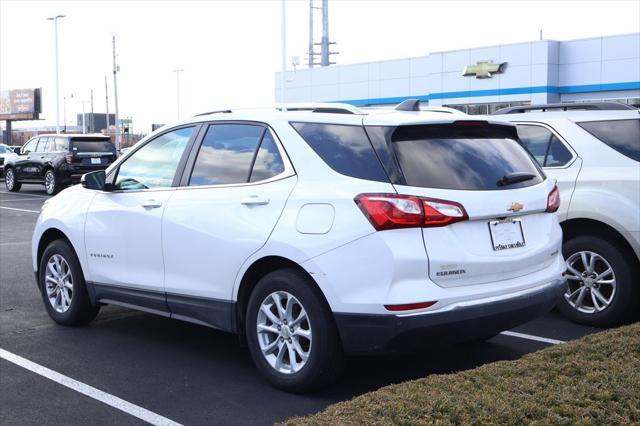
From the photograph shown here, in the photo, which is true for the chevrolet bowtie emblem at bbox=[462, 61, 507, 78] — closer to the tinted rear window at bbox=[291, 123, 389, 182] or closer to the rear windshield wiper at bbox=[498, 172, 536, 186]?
the rear windshield wiper at bbox=[498, 172, 536, 186]

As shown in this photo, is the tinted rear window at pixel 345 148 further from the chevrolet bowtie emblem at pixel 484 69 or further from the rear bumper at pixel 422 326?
the chevrolet bowtie emblem at pixel 484 69

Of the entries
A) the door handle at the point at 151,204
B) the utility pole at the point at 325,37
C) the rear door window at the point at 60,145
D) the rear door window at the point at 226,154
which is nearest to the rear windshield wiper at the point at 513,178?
the rear door window at the point at 226,154

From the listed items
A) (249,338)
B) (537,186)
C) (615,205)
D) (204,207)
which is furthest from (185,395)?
(615,205)

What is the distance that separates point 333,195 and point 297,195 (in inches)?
11.1

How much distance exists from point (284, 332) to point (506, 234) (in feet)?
4.91

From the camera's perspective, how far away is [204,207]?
550 cm

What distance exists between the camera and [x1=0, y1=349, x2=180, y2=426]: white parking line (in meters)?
4.64

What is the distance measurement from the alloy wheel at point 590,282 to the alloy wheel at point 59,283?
4232 millimetres

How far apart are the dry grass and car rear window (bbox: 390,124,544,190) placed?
1112mm

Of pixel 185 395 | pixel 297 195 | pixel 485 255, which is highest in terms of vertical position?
pixel 297 195

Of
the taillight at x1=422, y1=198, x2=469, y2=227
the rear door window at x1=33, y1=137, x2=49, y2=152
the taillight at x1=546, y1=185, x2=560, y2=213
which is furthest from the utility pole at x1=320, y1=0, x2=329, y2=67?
the taillight at x1=422, y1=198, x2=469, y2=227

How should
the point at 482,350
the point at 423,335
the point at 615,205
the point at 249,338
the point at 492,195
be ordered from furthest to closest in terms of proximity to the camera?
the point at 615,205 < the point at 482,350 < the point at 249,338 < the point at 492,195 < the point at 423,335

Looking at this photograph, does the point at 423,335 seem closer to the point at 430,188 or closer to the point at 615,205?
the point at 430,188

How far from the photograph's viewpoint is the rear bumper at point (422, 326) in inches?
178
